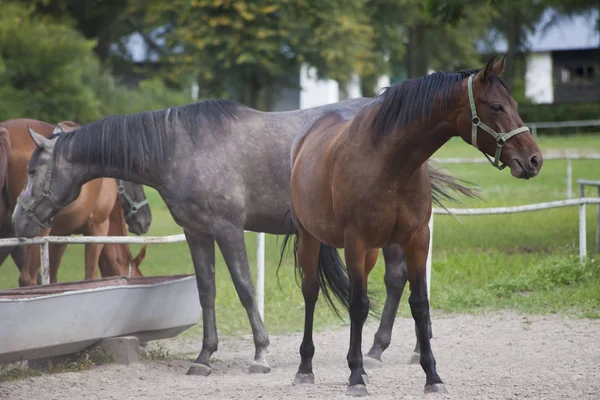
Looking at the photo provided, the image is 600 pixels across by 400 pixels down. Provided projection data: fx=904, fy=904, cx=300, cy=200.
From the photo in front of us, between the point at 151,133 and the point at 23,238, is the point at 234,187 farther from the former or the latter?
the point at 23,238

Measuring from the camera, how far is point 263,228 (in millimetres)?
7215

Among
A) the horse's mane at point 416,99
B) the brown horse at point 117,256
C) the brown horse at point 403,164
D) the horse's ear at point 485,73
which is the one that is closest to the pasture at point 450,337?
the brown horse at point 403,164

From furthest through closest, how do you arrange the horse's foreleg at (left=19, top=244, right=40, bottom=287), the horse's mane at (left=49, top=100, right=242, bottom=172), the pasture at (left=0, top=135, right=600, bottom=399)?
1. the horse's foreleg at (left=19, top=244, right=40, bottom=287)
2. the horse's mane at (left=49, top=100, right=242, bottom=172)
3. the pasture at (left=0, top=135, right=600, bottom=399)

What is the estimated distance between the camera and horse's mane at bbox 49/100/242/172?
6934mm

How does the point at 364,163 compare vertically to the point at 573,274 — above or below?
above

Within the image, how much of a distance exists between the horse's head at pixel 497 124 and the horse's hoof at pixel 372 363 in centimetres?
232

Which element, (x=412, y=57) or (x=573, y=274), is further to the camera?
(x=412, y=57)

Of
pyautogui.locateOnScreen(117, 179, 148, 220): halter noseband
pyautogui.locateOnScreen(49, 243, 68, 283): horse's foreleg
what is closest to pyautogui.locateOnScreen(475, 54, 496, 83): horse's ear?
pyautogui.locateOnScreen(49, 243, 68, 283): horse's foreleg

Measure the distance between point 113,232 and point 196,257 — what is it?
7.28 feet

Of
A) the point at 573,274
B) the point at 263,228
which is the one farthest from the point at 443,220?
the point at 263,228

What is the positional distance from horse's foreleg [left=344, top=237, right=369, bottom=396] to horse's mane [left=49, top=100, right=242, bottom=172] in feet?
6.91

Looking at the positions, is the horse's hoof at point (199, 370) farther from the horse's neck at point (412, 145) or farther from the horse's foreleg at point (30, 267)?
the horse's neck at point (412, 145)

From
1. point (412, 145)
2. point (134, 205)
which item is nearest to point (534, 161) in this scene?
point (412, 145)

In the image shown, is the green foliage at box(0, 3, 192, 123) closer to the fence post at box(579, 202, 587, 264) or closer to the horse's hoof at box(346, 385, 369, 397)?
the fence post at box(579, 202, 587, 264)
